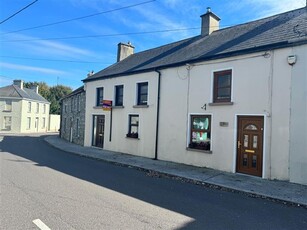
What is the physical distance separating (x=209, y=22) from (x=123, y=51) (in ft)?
29.5

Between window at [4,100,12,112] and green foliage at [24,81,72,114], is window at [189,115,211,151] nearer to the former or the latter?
window at [4,100,12,112]

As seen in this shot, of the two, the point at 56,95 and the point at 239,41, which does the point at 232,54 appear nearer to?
the point at 239,41

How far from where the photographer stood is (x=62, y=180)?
8102 mm

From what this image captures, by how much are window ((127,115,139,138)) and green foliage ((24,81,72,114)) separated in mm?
49177

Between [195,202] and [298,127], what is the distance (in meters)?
5.00

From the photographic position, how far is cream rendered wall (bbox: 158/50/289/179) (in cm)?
948

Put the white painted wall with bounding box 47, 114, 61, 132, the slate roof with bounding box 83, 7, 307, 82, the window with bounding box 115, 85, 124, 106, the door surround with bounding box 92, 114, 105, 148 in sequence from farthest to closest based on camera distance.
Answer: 1. the white painted wall with bounding box 47, 114, 61, 132
2. the door surround with bounding box 92, 114, 105, 148
3. the window with bounding box 115, 85, 124, 106
4. the slate roof with bounding box 83, 7, 307, 82

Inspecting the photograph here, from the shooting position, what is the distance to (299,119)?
340 inches

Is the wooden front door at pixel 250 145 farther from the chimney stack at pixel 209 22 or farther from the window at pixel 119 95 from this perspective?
the window at pixel 119 95

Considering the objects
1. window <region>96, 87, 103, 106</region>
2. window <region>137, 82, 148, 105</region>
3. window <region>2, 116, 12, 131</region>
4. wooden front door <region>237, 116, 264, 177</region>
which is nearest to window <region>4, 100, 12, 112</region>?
window <region>2, 116, 12, 131</region>

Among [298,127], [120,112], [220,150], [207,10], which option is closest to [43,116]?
[120,112]

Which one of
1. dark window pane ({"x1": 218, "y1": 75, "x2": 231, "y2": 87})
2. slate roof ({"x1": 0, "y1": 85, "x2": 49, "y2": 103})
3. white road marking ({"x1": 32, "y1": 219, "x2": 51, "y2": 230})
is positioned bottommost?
white road marking ({"x1": 32, "y1": 219, "x2": 51, "y2": 230})

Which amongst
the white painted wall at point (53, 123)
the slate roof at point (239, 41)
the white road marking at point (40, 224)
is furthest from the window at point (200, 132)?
the white painted wall at point (53, 123)

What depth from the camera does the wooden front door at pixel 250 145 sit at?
31.8 feet
